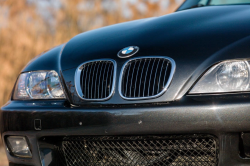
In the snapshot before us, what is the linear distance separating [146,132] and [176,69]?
331 millimetres

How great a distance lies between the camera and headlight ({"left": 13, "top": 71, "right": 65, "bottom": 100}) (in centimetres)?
217

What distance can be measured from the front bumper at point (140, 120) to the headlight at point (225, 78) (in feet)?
0.23

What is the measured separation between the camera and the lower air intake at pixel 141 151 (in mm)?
1776

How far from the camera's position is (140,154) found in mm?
1920

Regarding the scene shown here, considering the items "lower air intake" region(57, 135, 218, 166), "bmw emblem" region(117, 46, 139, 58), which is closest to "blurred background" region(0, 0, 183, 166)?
"lower air intake" region(57, 135, 218, 166)

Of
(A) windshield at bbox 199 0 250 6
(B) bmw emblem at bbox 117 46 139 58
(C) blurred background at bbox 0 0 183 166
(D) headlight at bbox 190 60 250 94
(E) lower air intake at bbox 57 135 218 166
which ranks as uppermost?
(C) blurred background at bbox 0 0 183 166

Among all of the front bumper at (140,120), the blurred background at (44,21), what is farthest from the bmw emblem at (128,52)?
the blurred background at (44,21)

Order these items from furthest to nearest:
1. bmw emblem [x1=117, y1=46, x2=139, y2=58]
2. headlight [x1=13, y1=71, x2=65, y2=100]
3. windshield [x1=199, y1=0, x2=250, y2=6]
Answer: windshield [x1=199, y1=0, x2=250, y2=6] < headlight [x1=13, y1=71, x2=65, y2=100] < bmw emblem [x1=117, y1=46, x2=139, y2=58]

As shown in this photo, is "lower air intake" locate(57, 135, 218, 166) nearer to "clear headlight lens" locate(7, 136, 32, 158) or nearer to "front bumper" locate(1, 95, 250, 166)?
"front bumper" locate(1, 95, 250, 166)

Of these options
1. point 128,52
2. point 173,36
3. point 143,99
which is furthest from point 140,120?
point 173,36

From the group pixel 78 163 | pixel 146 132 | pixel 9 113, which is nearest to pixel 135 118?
pixel 146 132

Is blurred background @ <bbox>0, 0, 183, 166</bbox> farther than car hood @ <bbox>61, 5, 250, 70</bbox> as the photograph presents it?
Yes

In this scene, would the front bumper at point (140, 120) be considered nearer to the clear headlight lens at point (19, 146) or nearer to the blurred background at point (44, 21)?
the clear headlight lens at point (19, 146)

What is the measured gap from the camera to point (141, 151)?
1908 mm
